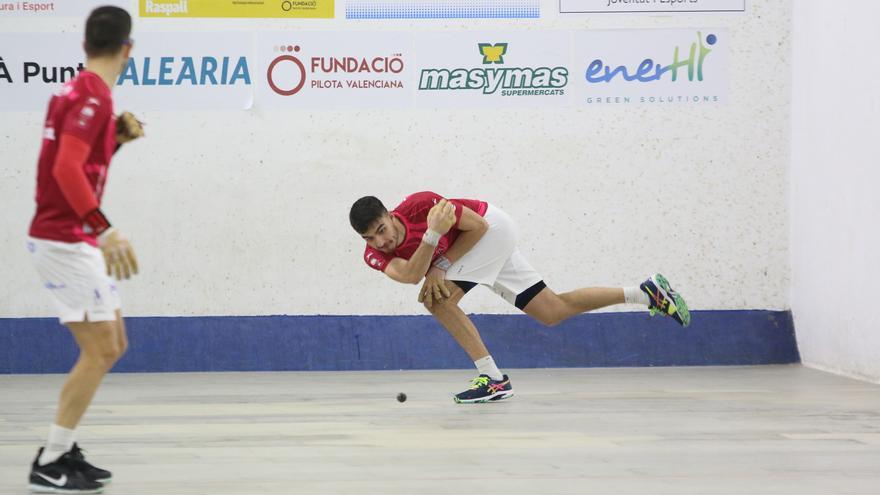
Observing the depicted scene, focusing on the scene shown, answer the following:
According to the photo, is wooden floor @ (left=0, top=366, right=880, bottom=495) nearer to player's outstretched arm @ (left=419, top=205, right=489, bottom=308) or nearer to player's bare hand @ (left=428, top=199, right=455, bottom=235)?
player's outstretched arm @ (left=419, top=205, right=489, bottom=308)

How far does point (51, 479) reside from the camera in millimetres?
3959

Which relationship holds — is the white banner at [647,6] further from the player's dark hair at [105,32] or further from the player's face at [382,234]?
the player's dark hair at [105,32]

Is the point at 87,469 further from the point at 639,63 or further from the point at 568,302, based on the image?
the point at 639,63

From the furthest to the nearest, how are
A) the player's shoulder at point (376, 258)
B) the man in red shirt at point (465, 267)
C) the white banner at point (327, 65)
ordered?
the white banner at point (327, 65)
the player's shoulder at point (376, 258)
the man in red shirt at point (465, 267)

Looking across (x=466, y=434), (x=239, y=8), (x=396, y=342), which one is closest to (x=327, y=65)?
(x=239, y=8)

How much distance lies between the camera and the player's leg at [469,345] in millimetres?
6527

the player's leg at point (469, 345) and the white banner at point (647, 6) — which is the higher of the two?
the white banner at point (647, 6)

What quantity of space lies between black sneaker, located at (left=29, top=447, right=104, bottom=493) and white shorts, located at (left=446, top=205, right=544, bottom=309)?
285cm

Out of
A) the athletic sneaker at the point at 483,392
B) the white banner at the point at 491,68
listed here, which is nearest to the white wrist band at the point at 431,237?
the athletic sneaker at the point at 483,392

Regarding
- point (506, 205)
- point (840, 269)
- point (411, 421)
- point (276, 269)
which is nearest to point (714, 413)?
point (411, 421)

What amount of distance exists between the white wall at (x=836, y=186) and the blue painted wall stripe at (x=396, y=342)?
51cm

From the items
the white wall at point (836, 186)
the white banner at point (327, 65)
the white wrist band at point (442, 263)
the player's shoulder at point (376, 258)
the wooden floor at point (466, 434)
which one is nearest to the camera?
the wooden floor at point (466, 434)

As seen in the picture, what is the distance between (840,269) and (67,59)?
507cm

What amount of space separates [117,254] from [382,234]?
236cm
